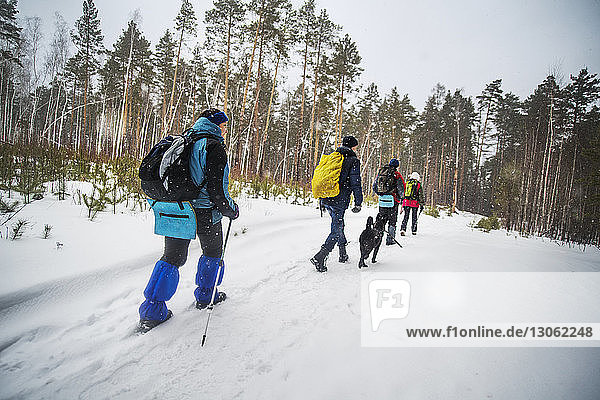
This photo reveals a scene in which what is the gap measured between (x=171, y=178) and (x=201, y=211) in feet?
1.44

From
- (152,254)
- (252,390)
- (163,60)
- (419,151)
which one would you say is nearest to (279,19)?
(163,60)

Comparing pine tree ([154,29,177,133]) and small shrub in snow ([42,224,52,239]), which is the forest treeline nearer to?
pine tree ([154,29,177,133])

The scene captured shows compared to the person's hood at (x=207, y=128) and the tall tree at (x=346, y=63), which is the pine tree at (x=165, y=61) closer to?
the tall tree at (x=346, y=63)

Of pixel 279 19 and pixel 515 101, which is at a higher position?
pixel 515 101

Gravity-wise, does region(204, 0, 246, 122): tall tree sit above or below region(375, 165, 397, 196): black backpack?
above

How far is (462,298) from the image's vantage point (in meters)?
2.67

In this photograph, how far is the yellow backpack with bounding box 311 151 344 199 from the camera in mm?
3965

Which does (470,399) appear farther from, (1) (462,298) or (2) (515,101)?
(2) (515,101)

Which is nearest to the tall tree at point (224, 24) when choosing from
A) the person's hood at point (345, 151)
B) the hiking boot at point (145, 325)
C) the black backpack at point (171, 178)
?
the person's hood at point (345, 151)

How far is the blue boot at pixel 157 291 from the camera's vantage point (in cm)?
220

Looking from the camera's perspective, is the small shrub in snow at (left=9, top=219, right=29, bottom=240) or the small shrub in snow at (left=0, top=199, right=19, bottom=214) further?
the small shrub in snow at (left=0, top=199, right=19, bottom=214)

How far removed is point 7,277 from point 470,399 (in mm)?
4169

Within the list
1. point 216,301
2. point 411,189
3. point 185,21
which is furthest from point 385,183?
point 185,21

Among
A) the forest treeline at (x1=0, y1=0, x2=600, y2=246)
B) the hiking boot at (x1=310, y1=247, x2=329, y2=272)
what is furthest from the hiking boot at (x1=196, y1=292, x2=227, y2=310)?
the forest treeline at (x1=0, y1=0, x2=600, y2=246)
